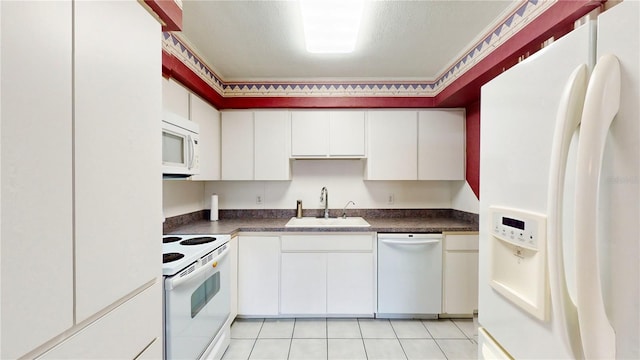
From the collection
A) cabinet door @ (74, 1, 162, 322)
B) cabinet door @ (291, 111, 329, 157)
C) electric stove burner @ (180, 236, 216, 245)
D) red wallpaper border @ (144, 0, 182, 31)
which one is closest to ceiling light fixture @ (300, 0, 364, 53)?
cabinet door @ (291, 111, 329, 157)

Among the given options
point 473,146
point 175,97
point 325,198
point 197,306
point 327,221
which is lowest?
point 197,306

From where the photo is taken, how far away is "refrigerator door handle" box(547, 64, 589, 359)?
57 centimetres

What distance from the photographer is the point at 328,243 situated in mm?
2348

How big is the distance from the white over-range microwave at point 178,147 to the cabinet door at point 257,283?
943 millimetres

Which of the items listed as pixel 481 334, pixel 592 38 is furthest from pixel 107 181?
pixel 481 334

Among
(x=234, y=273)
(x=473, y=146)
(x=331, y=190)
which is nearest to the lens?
(x=234, y=273)

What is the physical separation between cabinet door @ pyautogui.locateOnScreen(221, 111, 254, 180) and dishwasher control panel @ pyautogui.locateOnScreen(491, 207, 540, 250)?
2.25 meters

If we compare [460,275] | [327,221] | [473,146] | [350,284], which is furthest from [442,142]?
[350,284]

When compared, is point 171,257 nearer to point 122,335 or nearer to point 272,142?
point 122,335

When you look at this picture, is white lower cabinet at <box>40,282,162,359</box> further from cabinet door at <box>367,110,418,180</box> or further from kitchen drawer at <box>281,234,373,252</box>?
cabinet door at <box>367,110,418,180</box>

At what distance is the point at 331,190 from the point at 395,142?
0.88 meters

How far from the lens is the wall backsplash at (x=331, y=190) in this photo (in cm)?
291

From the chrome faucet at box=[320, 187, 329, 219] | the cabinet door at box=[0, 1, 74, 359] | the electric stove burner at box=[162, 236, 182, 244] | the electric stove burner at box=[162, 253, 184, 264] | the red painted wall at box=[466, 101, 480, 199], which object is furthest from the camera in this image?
the chrome faucet at box=[320, 187, 329, 219]

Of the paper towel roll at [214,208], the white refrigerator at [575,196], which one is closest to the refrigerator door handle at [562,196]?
the white refrigerator at [575,196]
